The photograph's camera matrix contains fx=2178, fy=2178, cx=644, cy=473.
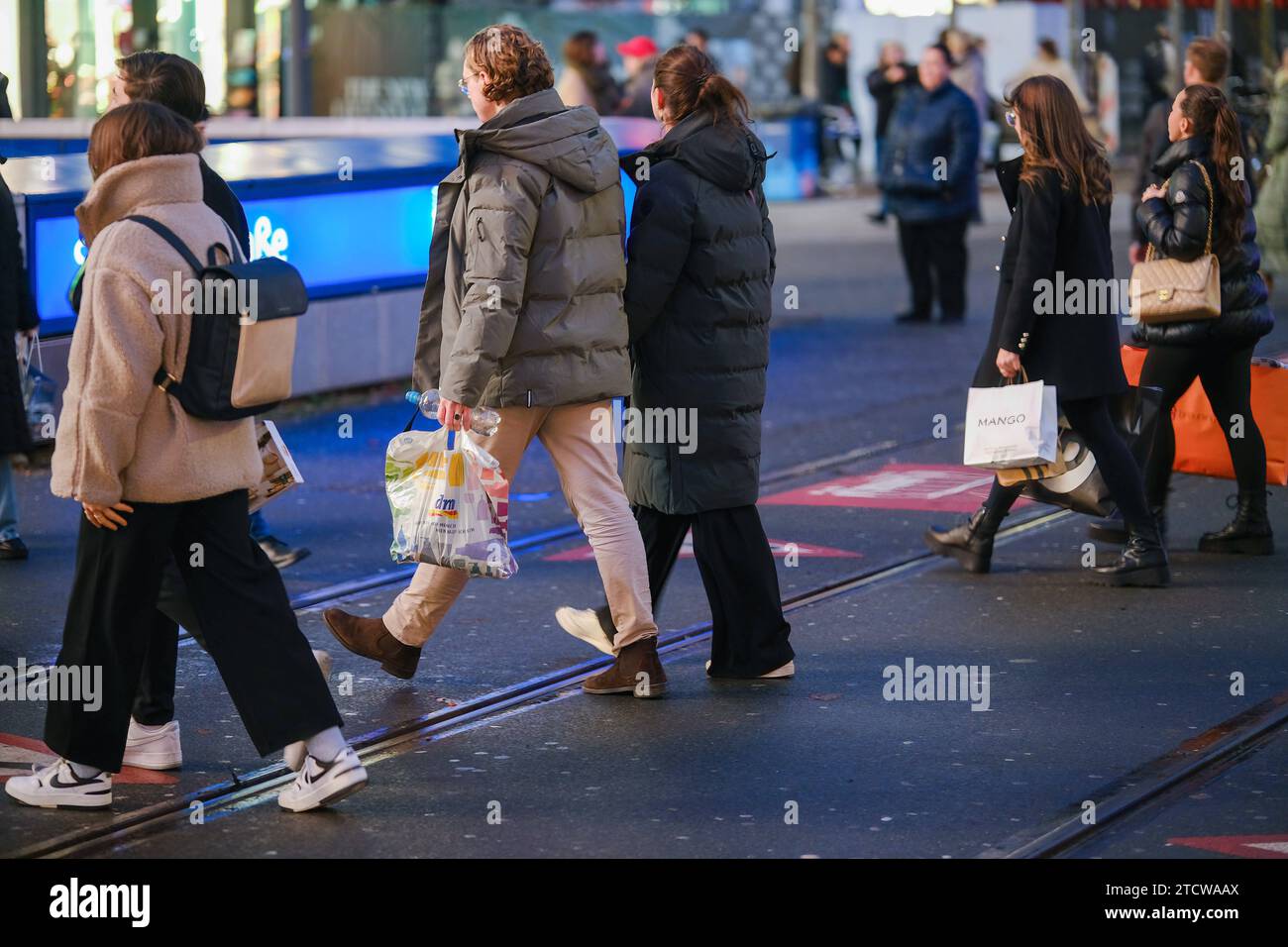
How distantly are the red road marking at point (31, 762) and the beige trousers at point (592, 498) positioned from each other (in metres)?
1.09

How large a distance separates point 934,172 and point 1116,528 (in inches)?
265

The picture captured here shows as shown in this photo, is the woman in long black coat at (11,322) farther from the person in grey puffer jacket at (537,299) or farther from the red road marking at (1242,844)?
the red road marking at (1242,844)

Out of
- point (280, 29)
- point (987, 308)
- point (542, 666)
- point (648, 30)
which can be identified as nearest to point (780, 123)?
point (648, 30)

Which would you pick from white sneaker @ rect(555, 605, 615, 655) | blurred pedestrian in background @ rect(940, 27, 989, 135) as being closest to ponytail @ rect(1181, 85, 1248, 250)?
white sneaker @ rect(555, 605, 615, 655)

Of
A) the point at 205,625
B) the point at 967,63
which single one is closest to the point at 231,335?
the point at 205,625

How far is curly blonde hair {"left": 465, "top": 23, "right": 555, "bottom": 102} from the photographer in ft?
19.5

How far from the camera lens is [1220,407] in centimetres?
836

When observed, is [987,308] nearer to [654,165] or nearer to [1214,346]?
[1214,346]

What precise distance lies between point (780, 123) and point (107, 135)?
21.4 metres

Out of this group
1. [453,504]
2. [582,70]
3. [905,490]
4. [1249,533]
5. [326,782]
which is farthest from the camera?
[582,70]

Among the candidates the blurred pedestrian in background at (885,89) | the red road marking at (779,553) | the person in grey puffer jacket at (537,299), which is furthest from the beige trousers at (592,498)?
the blurred pedestrian in background at (885,89)

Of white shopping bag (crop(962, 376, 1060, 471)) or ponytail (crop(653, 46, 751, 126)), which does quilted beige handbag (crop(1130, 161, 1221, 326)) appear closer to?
white shopping bag (crop(962, 376, 1060, 471))

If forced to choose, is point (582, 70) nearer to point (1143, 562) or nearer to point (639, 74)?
point (639, 74)

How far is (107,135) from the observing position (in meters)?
5.15
